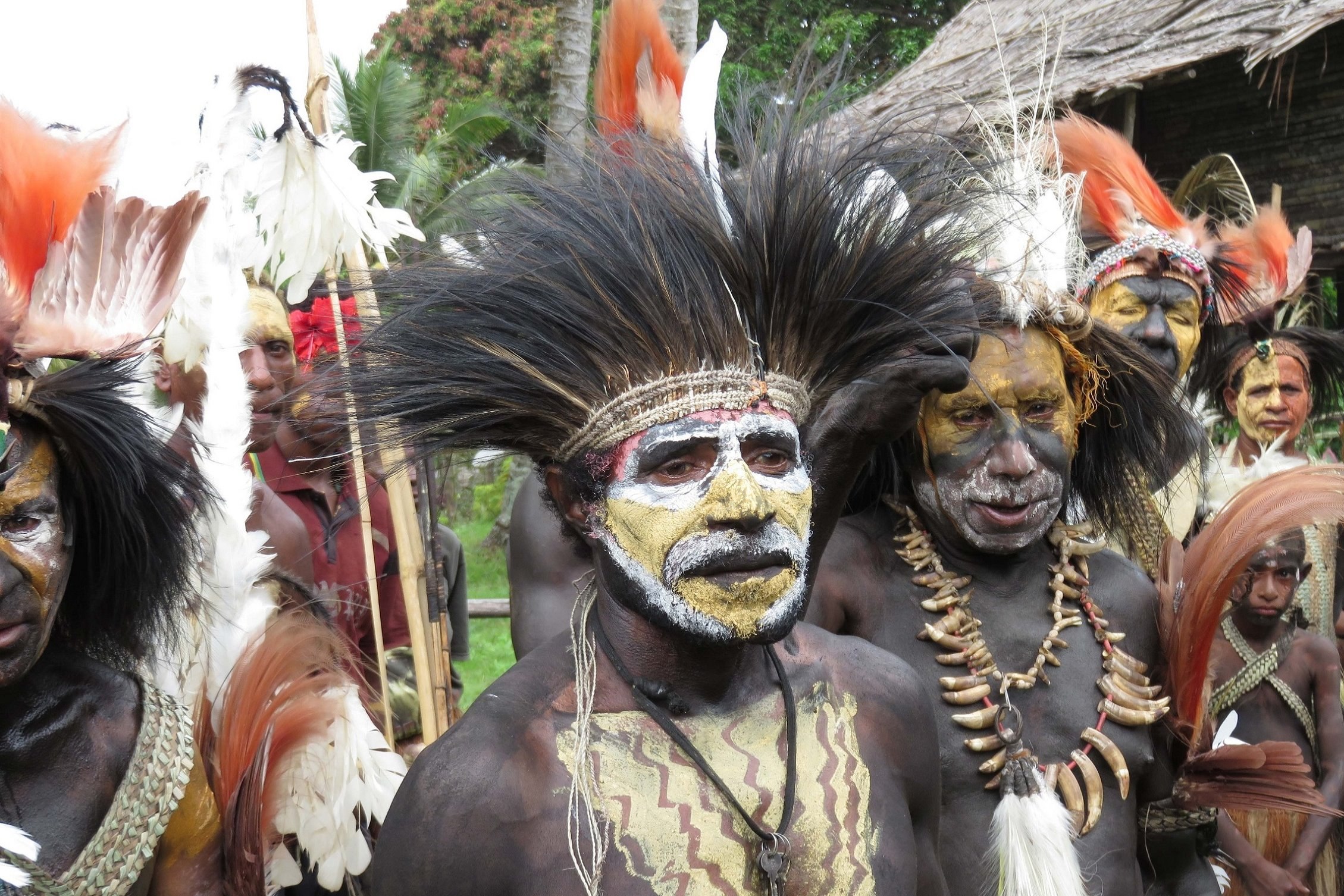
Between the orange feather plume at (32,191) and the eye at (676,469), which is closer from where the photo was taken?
the eye at (676,469)

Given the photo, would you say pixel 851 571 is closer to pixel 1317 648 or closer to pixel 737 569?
pixel 737 569

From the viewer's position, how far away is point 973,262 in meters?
3.13

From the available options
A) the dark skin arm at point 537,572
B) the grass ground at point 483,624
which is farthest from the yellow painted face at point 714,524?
the grass ground at point 483,624

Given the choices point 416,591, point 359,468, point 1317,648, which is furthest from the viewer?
point 1317,648

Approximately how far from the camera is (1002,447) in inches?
131

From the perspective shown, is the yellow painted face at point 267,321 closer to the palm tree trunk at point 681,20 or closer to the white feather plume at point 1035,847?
the white feather plume at point 1035,847

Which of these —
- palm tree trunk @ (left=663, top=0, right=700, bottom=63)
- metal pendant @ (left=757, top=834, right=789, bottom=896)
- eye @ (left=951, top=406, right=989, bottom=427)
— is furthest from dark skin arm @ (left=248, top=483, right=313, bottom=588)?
palm tree trunk @ (left=663, top=0, right=700, bottom=63)

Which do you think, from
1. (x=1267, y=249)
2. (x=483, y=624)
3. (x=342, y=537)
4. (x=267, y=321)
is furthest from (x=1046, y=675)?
(x=483, y=624)

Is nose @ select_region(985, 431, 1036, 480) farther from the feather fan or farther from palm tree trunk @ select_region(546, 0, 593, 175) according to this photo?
palm tree trunk @ select_region(546, 0, 593, 175)

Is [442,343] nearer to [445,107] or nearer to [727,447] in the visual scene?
[727,447]

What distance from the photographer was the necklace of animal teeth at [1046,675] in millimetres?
3238

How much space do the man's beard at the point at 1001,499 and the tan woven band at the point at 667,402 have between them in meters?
1.03

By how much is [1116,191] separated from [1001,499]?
2062 millimetres

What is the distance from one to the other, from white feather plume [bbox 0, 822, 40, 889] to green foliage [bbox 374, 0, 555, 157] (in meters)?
15.1
